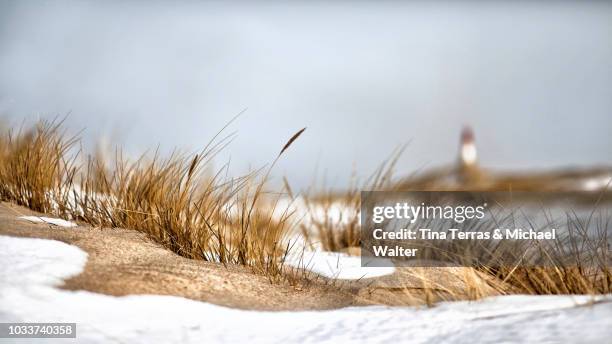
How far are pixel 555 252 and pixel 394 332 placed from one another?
35.4 inches

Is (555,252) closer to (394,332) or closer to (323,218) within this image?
(394,332)

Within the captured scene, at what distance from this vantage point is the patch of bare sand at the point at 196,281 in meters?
1.86

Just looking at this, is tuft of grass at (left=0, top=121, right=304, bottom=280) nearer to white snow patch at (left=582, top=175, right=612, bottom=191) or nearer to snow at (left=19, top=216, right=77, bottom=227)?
snow at (left=19, top=216, right=77, bottom=227)

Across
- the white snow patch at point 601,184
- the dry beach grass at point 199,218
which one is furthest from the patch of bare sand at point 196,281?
the white snow patch at point 601,184

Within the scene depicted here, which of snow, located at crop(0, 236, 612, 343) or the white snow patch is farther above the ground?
the white snow patch

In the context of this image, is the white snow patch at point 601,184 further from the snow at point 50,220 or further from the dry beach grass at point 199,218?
the snow at point 50,220

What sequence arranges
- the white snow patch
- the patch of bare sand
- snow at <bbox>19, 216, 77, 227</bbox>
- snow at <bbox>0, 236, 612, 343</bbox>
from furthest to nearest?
snow at <bbox>19, 216, 77, 227</bbox>
the white snow patch
the patch of bare sand
snow at <bbox>0, 236, 612, 343</bbox>

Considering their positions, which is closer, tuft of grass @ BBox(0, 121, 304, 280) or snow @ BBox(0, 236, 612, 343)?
snow @ BBox(0, 236, 612, 343)

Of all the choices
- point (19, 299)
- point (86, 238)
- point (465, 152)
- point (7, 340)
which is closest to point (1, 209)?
point (86, 238)

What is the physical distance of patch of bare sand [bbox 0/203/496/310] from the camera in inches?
73.1

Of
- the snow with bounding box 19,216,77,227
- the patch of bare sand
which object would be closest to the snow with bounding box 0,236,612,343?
the patch of bare sand

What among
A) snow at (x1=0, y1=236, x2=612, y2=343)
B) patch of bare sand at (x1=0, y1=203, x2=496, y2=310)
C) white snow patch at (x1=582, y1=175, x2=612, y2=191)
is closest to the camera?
snow at (x1=0, y1=236, x2=612, y2=343)

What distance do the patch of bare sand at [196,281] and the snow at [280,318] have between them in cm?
6

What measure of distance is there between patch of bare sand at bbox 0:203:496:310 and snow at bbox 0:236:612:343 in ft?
0.19
